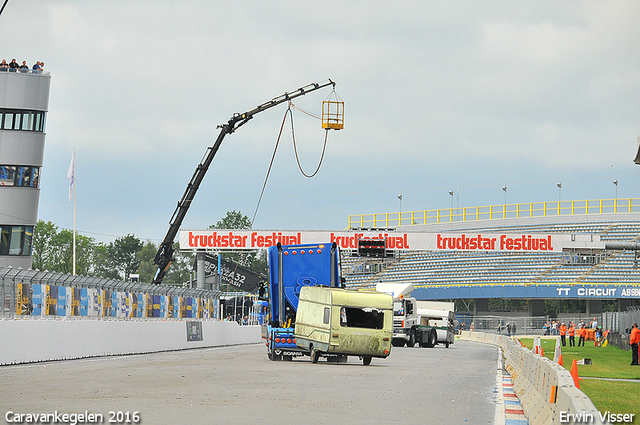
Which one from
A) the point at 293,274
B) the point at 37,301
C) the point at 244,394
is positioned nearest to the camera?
the point at 244,394

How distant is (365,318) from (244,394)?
41.5 feet

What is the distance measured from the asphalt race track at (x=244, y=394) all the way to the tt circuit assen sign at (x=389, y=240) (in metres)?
41.9

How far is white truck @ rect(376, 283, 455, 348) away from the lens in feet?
158

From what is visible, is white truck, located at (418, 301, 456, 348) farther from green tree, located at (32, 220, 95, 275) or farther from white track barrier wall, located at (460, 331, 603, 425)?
green tree, located at (32, 220, 95, 275)

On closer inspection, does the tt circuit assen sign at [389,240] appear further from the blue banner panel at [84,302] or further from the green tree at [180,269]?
the green tree at [180,269]

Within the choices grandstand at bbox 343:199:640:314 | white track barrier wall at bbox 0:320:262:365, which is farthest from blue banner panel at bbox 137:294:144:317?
grandstand at bbox 343:199:640:314

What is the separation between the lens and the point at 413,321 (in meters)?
50.2

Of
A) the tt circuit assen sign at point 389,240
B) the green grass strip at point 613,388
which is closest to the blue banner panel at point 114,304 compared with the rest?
the green grass strip at point 613,388

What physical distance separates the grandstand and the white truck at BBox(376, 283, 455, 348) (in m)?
18.8

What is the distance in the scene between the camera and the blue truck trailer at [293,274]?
27984mm

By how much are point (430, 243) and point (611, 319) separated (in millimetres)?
15433

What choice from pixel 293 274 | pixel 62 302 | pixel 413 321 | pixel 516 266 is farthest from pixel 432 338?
pixel 516 266

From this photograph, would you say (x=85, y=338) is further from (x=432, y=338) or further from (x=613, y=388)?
(x=432, y=338)

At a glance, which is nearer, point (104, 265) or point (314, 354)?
point (314, 354)
